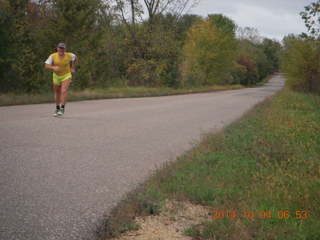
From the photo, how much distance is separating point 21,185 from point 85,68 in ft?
62.8

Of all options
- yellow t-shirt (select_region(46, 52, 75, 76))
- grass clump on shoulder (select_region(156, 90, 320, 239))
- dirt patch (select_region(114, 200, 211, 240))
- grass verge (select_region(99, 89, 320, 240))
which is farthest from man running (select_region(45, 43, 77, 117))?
dirt patch (select_region(114, 200, 211, 240))

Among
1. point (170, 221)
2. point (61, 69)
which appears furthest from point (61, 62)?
point (170, 221)

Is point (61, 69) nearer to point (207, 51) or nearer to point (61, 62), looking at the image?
point (61, 62)

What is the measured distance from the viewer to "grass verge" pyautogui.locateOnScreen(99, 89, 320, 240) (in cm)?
286

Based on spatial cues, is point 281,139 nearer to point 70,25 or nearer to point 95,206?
point 95,206

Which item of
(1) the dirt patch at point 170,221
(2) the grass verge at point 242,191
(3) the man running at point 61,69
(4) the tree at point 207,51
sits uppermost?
(4) the tree at point 207,51

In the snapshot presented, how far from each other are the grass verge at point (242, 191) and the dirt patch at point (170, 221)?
0.28ft

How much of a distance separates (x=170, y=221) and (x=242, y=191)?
979 mm

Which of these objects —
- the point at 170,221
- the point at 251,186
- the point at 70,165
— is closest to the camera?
the point at 170,221

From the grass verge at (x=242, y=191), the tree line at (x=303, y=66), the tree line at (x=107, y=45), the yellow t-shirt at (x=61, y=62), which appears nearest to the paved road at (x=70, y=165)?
the grass verge at (x=242, y=191)

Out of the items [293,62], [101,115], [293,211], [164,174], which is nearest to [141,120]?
Answer: [101,115]

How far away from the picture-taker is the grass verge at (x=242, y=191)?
2.86 metres

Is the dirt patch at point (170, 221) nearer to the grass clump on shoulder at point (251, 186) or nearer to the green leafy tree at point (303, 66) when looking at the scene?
the grass clump on shoulder at point (251, 186)

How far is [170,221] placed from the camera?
321 cm
